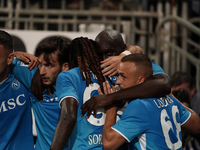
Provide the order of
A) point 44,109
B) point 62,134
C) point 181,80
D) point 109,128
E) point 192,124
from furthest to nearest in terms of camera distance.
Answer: point 181,80 < point 44,109 < point 192,124 < point 109,128 < point 62,134

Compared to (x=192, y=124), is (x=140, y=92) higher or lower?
higher

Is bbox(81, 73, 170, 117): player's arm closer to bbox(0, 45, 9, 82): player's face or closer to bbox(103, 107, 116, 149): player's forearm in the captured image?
bbox(103, 107, 116, 149): player's forearm

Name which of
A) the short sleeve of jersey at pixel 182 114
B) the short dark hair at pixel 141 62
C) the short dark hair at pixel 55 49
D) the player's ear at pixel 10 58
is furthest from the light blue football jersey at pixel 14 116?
the short sleeve of jersey at pixel 182 114

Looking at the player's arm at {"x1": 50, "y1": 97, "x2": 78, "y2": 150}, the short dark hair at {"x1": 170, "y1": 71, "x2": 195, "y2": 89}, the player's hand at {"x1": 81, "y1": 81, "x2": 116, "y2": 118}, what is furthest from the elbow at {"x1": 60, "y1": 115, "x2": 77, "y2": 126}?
the short dark hair at {"x1": 170, "y1": 71, "x2": 195, "y2": 89}

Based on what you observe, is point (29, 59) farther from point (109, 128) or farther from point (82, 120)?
point (109, 128)

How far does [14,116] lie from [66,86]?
834 millimetres

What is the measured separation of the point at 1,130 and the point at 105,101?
1130mm

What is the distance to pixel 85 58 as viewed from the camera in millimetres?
2705

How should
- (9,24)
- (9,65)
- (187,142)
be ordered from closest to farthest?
(9,65)
(187,142)
(9,24)

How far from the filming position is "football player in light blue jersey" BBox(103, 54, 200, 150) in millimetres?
2338

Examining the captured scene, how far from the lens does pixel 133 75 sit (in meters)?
2.53

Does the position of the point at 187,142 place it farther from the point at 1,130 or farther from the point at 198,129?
the point at 1,130

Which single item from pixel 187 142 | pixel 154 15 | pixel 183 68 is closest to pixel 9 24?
pixel 154 15

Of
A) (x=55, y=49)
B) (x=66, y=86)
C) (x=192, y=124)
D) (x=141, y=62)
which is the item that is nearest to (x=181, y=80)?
(x=192, y=124)
